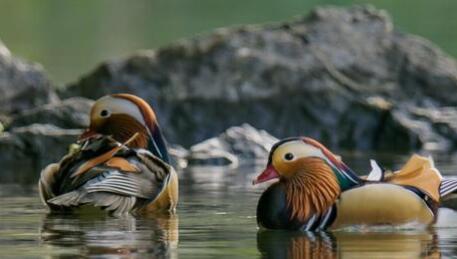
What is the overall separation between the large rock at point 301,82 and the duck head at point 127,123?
401 inches

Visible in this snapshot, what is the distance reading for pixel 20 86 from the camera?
26.3m

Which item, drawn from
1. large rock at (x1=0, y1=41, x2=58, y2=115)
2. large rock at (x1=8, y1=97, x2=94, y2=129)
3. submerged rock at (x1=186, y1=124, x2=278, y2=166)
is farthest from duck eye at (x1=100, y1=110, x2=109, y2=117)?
large rock at (x1=0, y1=41, x2=58, y2=115)

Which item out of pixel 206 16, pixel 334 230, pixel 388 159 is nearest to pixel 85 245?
pixel 334 230

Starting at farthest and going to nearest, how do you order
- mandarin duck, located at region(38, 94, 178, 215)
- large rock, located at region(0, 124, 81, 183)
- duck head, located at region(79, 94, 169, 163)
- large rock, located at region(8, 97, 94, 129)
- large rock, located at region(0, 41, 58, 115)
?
large rock, located at region(0, 41, 58, 115)
large rock, located at region(8, 97, 94, 129)
large rock, located at region(0, 124, 81, 183)
duck head, located at region(79, 94, 169, 163)
mandarin duck, located at region(38, 94, 178, 215)

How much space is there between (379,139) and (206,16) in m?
27.2

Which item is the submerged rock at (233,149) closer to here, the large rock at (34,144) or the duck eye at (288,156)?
the large rock at (34,144)

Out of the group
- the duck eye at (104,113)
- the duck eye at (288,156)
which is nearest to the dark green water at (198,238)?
the duck eye at (288,156)

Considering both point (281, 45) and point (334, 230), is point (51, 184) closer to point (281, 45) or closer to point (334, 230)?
point (334, 230)

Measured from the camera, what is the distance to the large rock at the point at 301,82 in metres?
25.9

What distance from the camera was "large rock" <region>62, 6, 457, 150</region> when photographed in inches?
1019

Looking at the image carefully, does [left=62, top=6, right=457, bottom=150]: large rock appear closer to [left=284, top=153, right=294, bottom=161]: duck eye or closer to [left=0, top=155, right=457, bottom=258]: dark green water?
[left=0, top=155, right=457, bottom=258]: dark green water

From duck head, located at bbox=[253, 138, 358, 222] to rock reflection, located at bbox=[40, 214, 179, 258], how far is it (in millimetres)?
756

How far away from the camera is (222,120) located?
26062mm

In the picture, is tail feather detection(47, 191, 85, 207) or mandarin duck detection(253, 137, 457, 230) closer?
mandarin duck detection(253, 137, 457, 230)
